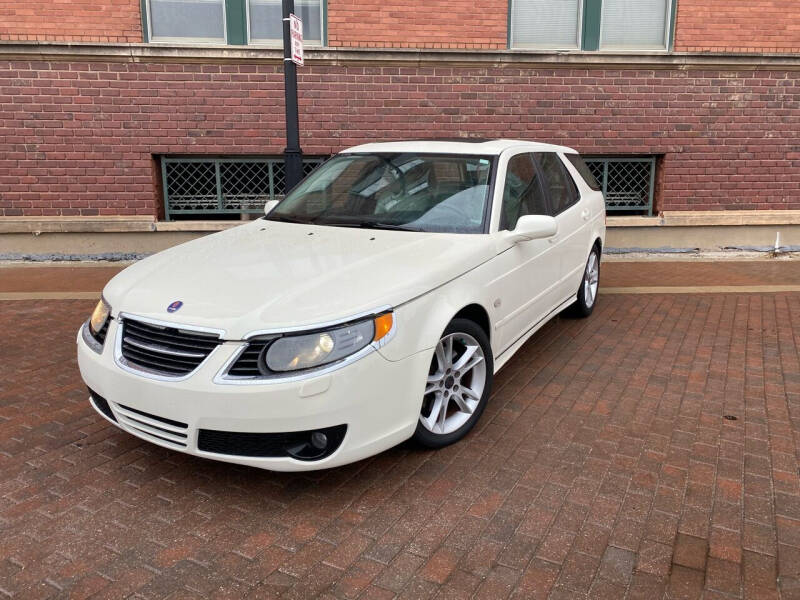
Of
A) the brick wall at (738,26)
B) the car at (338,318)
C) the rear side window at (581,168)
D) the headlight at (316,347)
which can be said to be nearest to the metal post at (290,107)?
the car at (338,318)

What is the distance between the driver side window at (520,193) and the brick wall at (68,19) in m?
6.15

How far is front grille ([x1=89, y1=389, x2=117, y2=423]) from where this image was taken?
3301 millimetres

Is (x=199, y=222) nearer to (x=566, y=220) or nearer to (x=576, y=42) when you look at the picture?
(x=566, y=220)

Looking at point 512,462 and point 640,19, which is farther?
point 640,19

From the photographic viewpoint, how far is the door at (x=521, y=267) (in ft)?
13.4

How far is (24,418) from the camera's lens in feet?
13.1

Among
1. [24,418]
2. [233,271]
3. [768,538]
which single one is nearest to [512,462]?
[768,538]

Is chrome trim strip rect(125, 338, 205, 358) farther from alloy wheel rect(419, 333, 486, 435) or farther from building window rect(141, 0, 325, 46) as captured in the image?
building window rect(141, 0, 325, 46)

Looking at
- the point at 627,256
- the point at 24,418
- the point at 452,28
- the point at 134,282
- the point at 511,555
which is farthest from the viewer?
the point at 627,256

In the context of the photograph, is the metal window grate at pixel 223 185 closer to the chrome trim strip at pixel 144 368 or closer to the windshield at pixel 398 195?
the windshield at pixel 398 195

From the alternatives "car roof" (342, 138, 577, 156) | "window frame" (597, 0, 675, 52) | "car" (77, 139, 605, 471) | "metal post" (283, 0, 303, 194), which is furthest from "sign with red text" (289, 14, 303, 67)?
"window frame" (597, 0, 675, 52)

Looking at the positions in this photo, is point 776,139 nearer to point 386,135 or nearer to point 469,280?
point 386,135

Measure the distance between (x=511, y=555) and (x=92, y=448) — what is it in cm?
231

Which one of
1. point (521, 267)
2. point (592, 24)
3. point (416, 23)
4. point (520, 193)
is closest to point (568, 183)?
point (520, 193)
